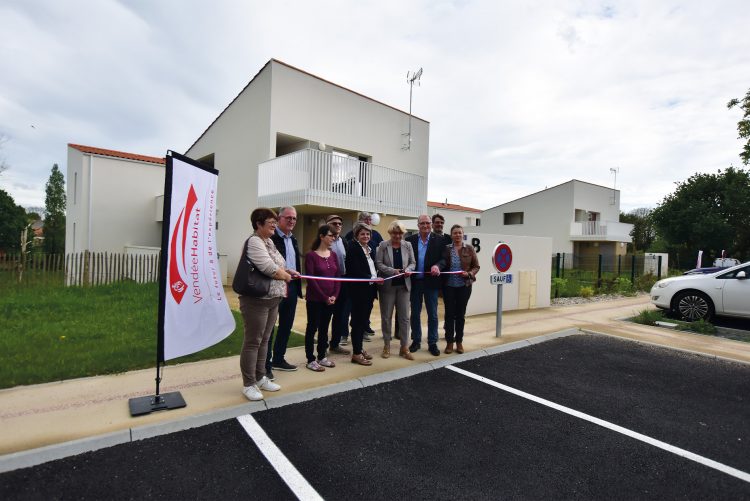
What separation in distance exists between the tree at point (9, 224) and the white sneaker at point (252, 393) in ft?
161

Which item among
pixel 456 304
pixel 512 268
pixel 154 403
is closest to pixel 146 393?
pixel 154 403

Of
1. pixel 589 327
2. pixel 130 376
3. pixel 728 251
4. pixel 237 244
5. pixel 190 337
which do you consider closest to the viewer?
pixel 190 337

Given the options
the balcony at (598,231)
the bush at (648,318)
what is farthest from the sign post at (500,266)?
the balcony at (598,231)

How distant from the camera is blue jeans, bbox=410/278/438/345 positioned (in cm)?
563

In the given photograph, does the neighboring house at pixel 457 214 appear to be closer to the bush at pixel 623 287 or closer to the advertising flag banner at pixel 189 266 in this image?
the bush at pixel 623 287

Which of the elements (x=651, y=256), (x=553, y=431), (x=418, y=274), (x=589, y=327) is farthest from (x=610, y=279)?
(x=553, y=431)

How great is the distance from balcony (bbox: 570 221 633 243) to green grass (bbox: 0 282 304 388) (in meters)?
27.9

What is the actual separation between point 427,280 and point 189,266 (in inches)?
124

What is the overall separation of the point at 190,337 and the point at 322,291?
4.74ft

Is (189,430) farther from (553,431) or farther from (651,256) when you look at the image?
(651,256)

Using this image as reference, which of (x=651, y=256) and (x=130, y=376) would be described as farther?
(x=651, y=256)

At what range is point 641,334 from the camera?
7531 millimetres

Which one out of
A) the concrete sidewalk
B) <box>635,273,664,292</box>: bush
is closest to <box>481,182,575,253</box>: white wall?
<box>635,273,664,292</box>: bush

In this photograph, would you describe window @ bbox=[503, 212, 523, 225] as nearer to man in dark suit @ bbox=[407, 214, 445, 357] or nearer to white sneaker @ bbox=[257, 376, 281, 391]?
man in dark suit @ bbox=[407, 214, 445, 357]
